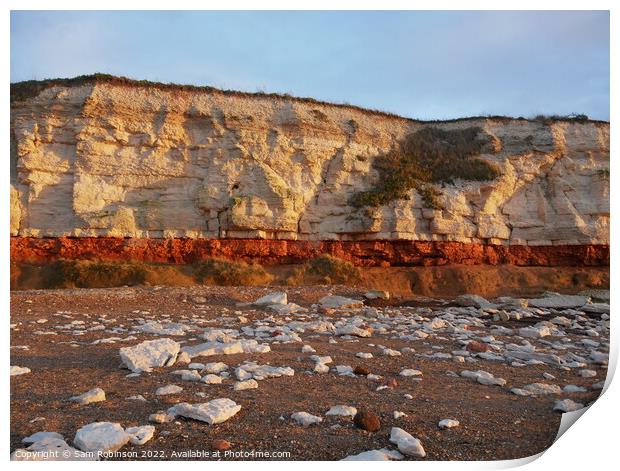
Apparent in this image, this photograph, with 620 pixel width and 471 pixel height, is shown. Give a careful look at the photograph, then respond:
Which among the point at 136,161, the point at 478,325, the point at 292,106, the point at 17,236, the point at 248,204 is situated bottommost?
the point at 478,325

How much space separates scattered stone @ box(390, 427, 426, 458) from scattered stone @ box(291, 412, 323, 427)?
505 millimetres

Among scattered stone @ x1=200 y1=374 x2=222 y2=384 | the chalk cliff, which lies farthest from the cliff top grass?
scattered stone @ x1=200 y1=374 x2=222 y2=384

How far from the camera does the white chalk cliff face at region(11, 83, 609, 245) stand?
15008 millimetres

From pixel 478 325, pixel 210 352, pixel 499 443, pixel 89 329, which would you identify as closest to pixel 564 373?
pixel 499 443

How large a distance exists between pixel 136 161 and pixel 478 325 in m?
13.6

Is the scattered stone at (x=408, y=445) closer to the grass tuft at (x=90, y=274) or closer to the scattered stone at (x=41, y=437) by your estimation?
the scattered stone at (x=41, y=437)

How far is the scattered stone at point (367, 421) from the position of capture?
8.70 feet

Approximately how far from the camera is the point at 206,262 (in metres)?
14.7

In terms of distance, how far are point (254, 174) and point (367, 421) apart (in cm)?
1455

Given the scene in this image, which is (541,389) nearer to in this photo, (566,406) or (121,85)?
(566,406)

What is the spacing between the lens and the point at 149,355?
3.89 metres

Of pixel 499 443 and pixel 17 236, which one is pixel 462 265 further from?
pixel 17 236

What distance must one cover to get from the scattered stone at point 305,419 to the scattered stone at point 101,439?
1022 millimetres

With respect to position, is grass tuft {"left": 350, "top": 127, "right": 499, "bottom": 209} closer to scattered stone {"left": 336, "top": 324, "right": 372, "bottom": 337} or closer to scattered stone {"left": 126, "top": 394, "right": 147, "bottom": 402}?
scattered stone {"left": 336, "top": 324, "right": 372, "bottom": 337}
